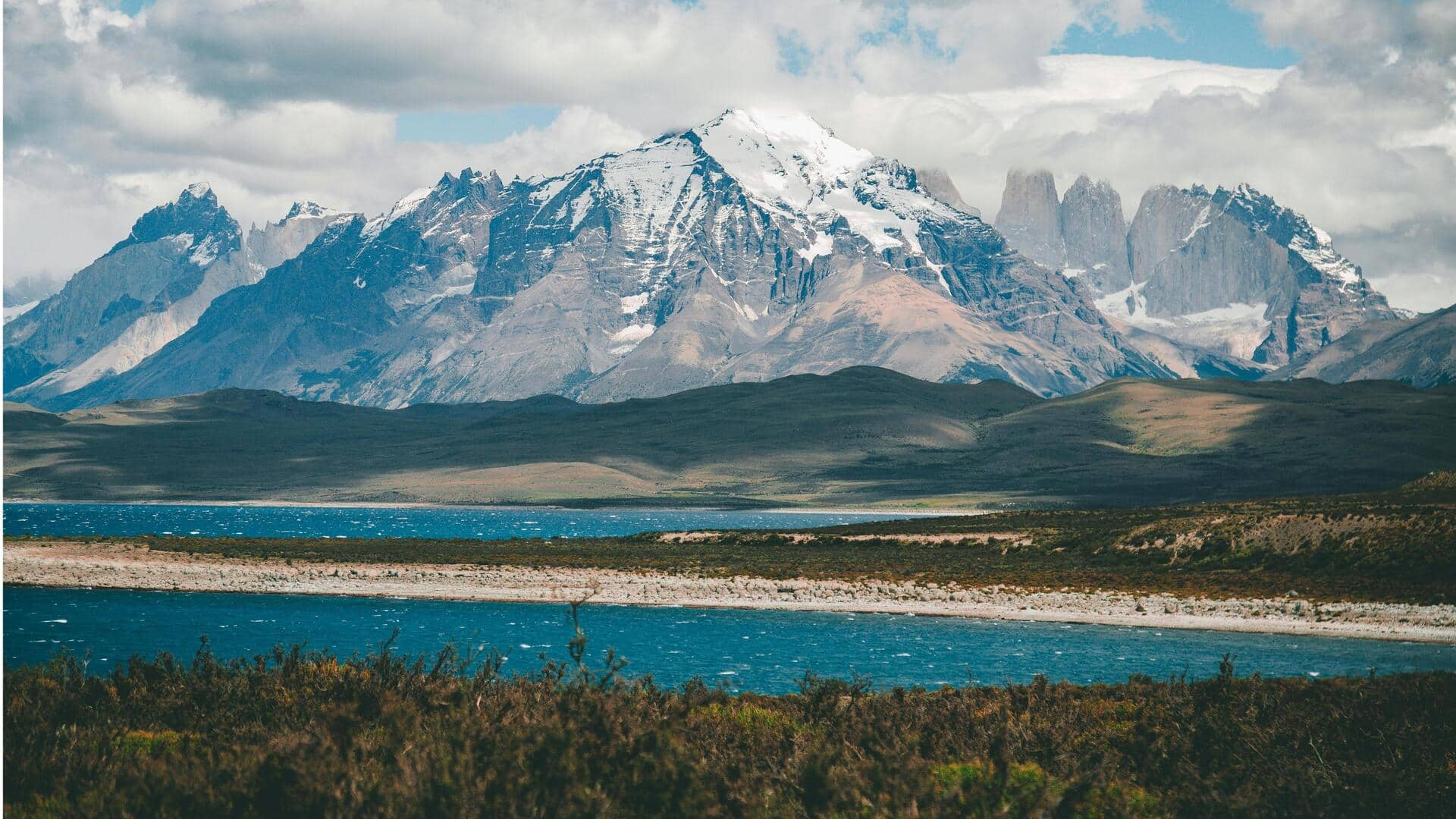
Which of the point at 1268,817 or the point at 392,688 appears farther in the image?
the point at 392,688

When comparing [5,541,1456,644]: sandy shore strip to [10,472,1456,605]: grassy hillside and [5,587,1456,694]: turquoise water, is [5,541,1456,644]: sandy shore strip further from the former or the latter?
[10,472,1456,605]: grassy hillside

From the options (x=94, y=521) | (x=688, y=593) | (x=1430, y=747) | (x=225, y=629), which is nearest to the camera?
(x=1430, y=747)

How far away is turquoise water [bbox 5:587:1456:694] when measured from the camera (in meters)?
51.2

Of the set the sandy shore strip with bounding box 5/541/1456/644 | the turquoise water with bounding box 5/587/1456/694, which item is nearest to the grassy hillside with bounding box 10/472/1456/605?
the sandy shore strip with bounding box 5/541/1456/644

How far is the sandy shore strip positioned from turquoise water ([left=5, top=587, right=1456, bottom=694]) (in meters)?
2.21

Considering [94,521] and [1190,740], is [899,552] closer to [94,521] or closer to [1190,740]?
[1190,740]

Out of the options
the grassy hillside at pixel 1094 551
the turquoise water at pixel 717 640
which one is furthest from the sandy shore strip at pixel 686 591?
the grassy hillside at pixel 1094 551

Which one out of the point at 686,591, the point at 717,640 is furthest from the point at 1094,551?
the point at 717,640

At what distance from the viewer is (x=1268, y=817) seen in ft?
68.5

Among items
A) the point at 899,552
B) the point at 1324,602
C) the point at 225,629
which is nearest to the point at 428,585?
the point at 225,629

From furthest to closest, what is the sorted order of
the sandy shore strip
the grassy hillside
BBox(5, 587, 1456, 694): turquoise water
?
the grassy hillside < the sandy shore strip < BBox(5, 587, 1456, 694): turquoise water

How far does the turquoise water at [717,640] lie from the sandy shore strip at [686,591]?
2211mm

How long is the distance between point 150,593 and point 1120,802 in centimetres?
7083

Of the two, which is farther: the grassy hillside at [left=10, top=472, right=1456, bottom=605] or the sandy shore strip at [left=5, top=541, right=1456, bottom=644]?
the grassy hillside at [left=10, top=472, right=1456, bottom=605]
